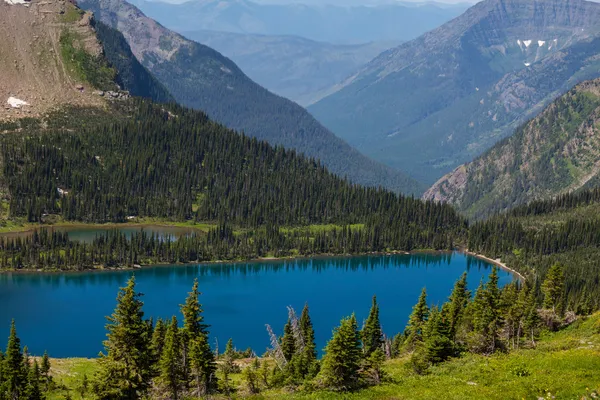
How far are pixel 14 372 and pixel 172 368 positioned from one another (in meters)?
16.5

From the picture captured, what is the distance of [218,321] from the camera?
516ft

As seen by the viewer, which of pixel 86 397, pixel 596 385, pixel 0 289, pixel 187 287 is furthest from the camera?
pixel 187 287

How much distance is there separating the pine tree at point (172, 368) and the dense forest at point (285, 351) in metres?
0.10

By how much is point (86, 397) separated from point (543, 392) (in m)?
53.1

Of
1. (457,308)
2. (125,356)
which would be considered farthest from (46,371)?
(457,308)

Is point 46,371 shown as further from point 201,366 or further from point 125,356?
point 125,356

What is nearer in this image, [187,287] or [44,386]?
[44,386]

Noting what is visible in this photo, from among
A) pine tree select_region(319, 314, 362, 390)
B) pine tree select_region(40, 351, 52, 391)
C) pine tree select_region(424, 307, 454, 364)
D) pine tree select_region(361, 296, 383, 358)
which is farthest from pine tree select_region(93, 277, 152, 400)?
pine tree select_region(361, 296, 383, 358)

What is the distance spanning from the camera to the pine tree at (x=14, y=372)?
72812 millimetres

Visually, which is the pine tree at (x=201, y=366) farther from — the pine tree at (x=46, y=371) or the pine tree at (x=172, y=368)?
the pine tree at (x=46, y=371)

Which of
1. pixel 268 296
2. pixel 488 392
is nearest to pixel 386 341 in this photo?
pixel 488 392

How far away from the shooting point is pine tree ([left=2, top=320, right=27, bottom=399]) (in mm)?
72812

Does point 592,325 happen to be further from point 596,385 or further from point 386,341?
point 596,385

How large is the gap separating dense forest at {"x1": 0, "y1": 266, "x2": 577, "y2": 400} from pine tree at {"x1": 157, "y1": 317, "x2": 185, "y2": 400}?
104mm
